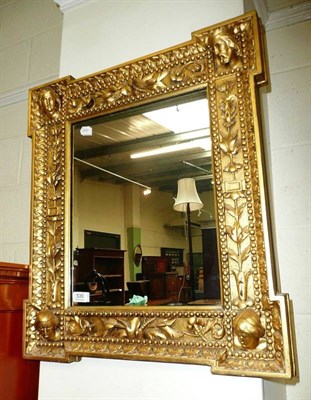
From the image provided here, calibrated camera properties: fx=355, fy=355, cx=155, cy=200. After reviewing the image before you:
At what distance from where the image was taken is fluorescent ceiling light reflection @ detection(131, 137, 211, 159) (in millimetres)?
920

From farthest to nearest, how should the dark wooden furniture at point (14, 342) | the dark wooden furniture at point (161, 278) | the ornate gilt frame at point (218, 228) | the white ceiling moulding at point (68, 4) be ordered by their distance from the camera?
the white ceiling moulding at point (68, 4)
the dark wooden furniture at point (14, 342)
the dark wooden furniture at point (161, 278)
the ornate gilt frame at point (218, 228)

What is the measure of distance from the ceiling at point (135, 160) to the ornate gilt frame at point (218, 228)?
0.04 metres

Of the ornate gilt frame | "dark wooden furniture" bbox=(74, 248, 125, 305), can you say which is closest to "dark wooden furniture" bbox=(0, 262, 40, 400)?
the ornate gilt frame

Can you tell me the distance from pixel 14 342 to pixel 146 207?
57cm

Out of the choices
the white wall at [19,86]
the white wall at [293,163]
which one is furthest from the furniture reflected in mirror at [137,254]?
the white wall at [19,86]

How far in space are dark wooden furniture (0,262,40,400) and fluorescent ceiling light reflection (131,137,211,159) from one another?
1.66ft

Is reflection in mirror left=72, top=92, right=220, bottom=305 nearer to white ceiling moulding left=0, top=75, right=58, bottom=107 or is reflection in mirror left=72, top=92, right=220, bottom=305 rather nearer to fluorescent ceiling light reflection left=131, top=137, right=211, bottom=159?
fluorescent ceiling light reflection left=131, top=137, right=211, bottom=159

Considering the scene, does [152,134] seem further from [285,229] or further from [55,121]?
[285,229]

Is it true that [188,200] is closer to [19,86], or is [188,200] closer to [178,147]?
[178,147]

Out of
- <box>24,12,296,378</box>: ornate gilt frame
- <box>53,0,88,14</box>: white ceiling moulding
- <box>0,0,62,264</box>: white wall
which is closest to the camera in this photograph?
<box>24,12,296,378</box>: ornate gilt frame

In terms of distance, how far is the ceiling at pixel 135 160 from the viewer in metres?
0.93

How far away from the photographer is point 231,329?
0.79 metres

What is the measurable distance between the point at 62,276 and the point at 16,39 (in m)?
1.12

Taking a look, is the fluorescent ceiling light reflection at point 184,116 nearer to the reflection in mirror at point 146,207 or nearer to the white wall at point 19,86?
the reflection in mirror at point 146,207
